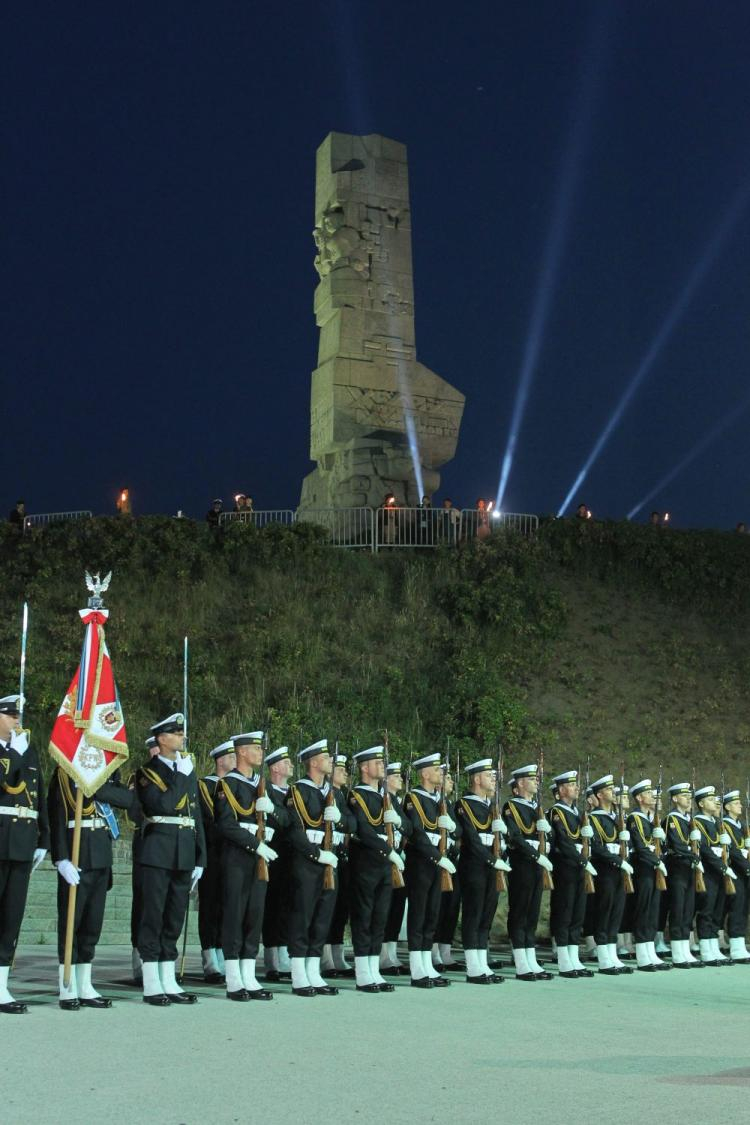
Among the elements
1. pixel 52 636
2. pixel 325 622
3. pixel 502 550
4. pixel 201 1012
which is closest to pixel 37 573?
pixel 52 636

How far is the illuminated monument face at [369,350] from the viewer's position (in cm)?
2417

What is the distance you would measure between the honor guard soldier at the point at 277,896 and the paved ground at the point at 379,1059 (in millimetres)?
679

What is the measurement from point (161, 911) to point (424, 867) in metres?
2.46

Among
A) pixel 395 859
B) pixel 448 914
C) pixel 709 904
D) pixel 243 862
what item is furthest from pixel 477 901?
pixel 709 904

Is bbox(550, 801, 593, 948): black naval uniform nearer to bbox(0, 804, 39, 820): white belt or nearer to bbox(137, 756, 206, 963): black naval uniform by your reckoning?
bbox(137, 756, 206, 963): black naval uniform

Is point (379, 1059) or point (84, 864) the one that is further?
point (84, 864)

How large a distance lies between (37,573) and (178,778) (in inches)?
528

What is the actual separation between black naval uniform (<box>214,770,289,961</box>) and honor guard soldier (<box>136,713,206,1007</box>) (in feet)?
1.06

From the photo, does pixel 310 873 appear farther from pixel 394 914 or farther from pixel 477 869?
pixel 394 914

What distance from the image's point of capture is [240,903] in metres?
8.53

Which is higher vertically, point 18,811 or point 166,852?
point 18,811

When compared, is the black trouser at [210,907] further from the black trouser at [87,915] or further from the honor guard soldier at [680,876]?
the honor guard soldier at [680,876]

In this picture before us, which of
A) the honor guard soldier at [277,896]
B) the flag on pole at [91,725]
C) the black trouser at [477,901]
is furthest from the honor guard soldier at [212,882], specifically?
the black trouser at [477,901]

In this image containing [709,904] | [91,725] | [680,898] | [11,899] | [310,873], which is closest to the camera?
[11,899]
